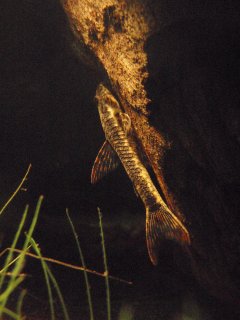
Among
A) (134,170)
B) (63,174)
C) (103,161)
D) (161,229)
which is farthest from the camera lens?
(63,174)

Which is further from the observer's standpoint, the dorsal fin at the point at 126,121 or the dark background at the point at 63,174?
the dark background at the point at 63,174

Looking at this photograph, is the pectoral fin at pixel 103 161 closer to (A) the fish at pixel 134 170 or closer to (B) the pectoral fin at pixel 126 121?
(A) the fish at pixel 134 170

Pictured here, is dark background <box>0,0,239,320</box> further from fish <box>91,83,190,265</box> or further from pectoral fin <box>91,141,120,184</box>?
pectoral fin <box>91,141,120,184</box>

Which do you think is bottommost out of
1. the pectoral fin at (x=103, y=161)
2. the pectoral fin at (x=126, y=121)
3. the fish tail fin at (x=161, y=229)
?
the fish tail fin at (x=161, y=229)

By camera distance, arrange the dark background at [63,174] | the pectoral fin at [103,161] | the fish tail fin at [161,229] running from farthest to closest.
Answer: the dark background at [63,174]
the pectoral fin at [103,161]
the fish tail fin at [161,229]

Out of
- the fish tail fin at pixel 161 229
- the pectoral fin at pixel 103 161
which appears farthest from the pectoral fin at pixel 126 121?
the fish tail fin at pixel 161 229

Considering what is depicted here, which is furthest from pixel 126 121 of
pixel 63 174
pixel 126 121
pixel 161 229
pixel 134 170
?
pixel 63 174

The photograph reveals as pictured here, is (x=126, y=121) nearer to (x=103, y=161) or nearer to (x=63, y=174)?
(x=103, y=161)

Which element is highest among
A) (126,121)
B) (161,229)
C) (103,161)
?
(126,121)

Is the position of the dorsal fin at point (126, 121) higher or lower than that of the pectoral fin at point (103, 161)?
higher
